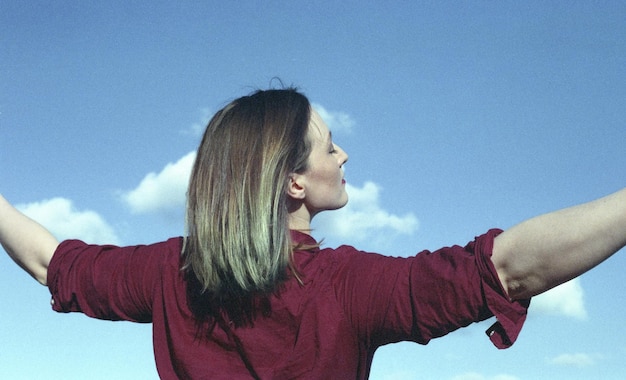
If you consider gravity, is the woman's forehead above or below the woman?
above

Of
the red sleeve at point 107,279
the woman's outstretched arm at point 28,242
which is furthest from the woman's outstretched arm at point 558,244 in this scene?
the woman's outstretched arm at point 28,242

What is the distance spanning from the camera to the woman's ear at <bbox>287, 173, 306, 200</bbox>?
12.3 ft

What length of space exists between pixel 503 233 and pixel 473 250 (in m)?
0.13

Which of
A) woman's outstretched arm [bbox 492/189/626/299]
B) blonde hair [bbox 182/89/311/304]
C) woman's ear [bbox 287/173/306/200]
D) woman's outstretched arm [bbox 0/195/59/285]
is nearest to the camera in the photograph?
woman's outstretched arm [bbox 492/189/626/299]

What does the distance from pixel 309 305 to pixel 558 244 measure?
1005 millimetres

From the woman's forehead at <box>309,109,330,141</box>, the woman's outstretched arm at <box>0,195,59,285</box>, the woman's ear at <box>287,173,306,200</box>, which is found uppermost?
the woman's forehead at <box>309,109,330,141</box>

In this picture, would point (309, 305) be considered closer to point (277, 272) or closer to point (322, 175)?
point (277, 272)

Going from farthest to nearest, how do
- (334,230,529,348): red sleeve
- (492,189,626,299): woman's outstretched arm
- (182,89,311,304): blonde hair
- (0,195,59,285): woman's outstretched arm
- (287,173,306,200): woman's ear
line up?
(0,195,59,285): woman's outstretched arm, (287,173,306,200): woman's ear, (182,89,311,304): blonde hair, (334,230,529,348): red sleeve, (492,189,626,299): woman's outstretched arm

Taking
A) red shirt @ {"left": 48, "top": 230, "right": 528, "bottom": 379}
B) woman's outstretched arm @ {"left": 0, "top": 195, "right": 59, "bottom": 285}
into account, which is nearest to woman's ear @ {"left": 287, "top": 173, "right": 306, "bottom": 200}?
red shirt @ {"left": 48, "top": 230, "right": 528, "bottom": 379}

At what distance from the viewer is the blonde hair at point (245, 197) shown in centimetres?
356

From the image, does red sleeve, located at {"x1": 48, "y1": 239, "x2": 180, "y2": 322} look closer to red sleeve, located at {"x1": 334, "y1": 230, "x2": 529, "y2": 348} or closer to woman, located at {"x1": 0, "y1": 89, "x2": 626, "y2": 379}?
woman, located at {"x1": 0, "y1": 89, "x2": 626, "y2": 379}

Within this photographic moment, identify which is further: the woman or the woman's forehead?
the woman's forehead

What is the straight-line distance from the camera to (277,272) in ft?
11.6

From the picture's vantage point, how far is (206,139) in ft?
12.6
